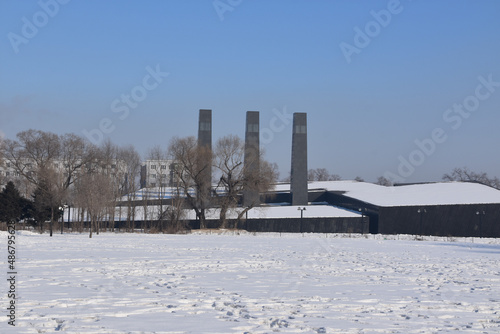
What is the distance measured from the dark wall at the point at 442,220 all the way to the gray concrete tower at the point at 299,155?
34.8 feet

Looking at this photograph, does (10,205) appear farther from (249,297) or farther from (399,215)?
(249,297)

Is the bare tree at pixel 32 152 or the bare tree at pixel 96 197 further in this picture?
the bare tree at pixel 32 152

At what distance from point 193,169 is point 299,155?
1558cm

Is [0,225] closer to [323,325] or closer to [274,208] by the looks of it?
[274,208]

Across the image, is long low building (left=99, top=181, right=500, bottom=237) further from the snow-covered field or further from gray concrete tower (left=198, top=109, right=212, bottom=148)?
the snow-covered field

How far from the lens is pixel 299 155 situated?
225 feet

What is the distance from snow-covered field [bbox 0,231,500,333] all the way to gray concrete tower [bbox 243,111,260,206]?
36.9m

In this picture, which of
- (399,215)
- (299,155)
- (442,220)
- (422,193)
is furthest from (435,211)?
(299,155)

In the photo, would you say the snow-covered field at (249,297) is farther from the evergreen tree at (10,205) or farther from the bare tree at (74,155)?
the bare tree at (74,155)

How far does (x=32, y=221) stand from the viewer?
5581 cm

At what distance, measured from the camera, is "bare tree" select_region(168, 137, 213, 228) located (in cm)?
5722

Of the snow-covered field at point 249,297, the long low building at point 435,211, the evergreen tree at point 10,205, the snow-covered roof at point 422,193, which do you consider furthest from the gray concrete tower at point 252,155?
the snow-covered field at point 249,297

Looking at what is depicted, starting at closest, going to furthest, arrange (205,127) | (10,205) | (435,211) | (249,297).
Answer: (249,297) → (10,205) → (435,211) → (205,127)

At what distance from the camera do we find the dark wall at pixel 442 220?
59906 millimetres
